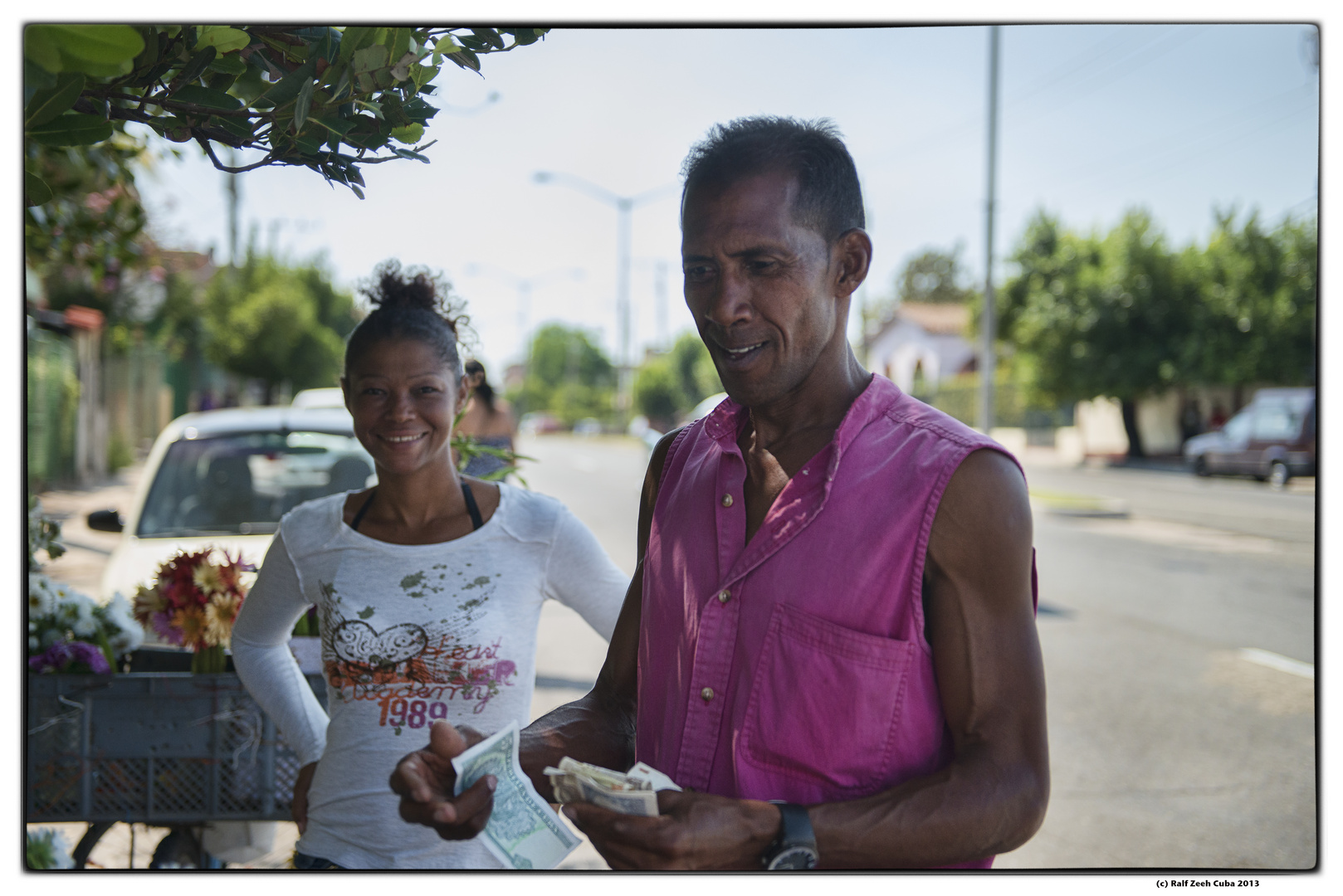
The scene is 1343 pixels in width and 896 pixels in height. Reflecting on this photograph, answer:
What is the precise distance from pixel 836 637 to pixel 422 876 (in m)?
1.17

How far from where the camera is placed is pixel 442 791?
165 centimetres

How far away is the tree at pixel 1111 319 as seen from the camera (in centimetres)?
2592

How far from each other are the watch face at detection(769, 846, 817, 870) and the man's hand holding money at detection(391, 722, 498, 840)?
0.44 meters

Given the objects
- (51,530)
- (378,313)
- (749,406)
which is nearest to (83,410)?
(51,530)

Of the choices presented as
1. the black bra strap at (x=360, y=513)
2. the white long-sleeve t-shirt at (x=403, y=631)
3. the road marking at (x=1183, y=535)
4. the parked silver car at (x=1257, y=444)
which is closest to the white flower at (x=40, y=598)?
the white long-sleeve t-shirt at (x=403, y=631)

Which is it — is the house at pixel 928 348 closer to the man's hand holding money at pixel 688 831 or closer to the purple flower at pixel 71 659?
the purple flower at pixel 71 659

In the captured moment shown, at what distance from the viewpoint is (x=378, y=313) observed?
242 centimetres

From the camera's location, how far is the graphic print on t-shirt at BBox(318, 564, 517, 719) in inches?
87.0

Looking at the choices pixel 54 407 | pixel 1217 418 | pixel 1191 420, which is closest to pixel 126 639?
pixel 54 407

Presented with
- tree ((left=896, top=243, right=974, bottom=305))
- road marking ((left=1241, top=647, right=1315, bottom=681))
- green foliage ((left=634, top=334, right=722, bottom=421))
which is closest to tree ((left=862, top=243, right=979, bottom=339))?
tree ((left=896, top=243, right=974, bottom=305))

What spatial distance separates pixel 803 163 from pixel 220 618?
6.64ft

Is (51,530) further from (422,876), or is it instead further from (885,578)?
(885,578)

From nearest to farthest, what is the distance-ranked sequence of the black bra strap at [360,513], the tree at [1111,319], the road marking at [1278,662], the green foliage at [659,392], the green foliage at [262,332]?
the black bra strap at [360,513]
the road marking at [1278,662]
the green foliage at [262,332]
the tree at [1111,319]
the green foliage at [659,392]

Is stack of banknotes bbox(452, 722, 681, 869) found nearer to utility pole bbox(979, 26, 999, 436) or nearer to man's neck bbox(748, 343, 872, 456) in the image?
man's neck bbox(748, 343, 872, 456)
